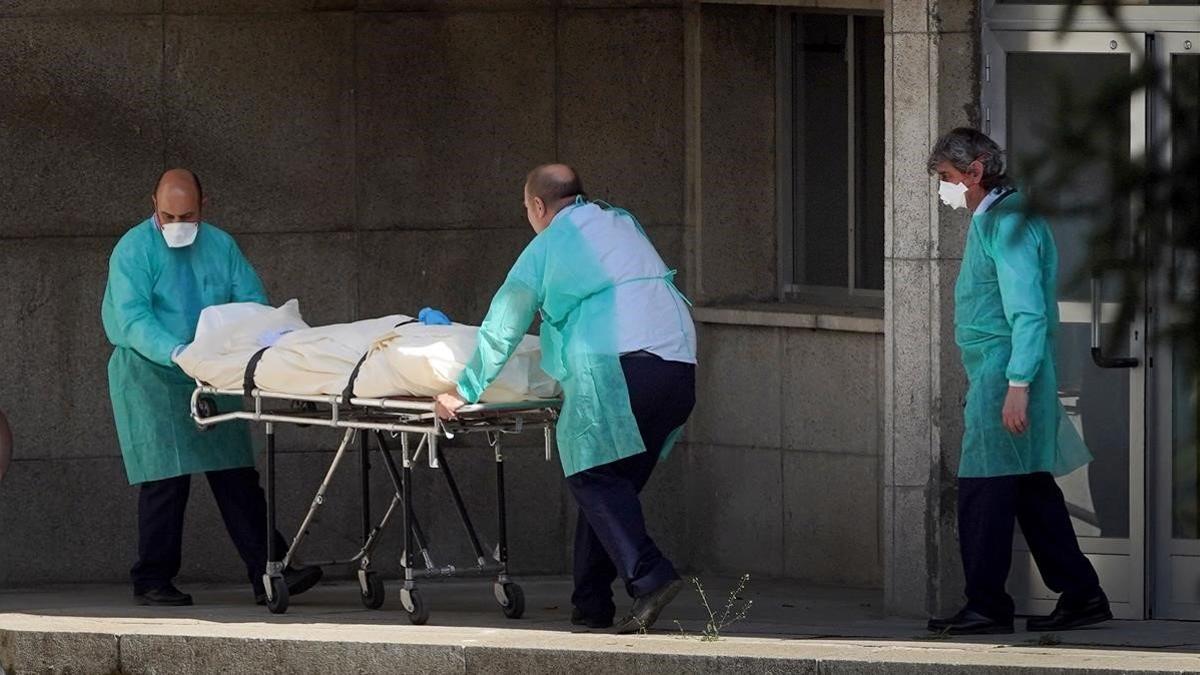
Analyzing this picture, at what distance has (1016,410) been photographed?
7.80 metres

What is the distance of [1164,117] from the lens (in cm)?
493

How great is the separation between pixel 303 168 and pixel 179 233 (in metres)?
1.27

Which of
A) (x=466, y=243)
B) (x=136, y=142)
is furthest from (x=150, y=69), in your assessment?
(x=466, y=243)

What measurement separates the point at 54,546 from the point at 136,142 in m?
1.77

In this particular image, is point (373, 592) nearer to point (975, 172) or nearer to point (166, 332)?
point (166, 332)

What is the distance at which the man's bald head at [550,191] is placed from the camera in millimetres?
8047

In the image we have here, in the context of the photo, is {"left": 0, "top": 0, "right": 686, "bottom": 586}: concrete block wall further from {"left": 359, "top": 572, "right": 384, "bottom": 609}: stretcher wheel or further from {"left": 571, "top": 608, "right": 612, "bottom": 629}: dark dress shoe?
{"left": 571, "top": 608, "right": 612, "bottom": 629}: dark dress shoe

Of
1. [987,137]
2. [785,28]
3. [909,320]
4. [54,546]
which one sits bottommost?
[54,546]

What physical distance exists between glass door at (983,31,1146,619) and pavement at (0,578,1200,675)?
337mm

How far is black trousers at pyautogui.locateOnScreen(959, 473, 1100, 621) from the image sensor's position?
807 cm

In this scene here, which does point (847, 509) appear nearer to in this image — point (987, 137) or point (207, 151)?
point (987, 137)

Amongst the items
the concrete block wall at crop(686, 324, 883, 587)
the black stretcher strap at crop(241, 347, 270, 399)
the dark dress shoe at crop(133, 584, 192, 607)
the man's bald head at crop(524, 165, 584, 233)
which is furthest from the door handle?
the dark dress shoe at crop(133, 584, 192, 607)

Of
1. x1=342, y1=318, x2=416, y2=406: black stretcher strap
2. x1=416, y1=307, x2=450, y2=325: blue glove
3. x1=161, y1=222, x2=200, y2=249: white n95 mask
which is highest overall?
x1=161, y1=222, x2=200, y2=249: white n95 mask

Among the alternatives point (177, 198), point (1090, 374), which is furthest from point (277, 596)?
point (1090, 374)
